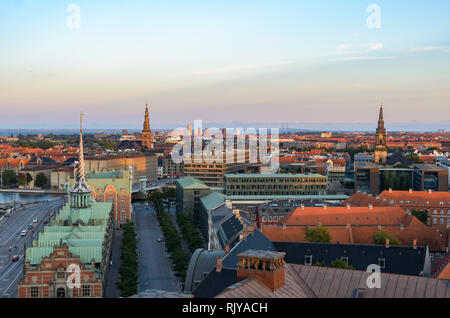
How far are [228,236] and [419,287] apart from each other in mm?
23607

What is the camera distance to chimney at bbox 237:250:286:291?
64.0 feet

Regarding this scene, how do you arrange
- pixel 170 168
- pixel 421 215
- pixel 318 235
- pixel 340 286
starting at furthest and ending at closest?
pixel 170 168, pixel 421 215, pixel 318 235, pixel 340 286

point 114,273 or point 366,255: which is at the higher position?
point 366,255

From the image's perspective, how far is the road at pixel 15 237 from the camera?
144ft

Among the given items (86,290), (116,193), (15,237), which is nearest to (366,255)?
(86,290)

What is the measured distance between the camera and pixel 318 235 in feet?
143

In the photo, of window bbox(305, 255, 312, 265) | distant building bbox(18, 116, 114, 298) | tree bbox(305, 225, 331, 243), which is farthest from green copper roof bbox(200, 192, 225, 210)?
window bbox(305, 255, 312, 265)

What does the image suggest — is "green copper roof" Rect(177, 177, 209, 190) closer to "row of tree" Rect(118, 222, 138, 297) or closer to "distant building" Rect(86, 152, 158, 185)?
"row of tree" Rect(118, 222, 138, 297)

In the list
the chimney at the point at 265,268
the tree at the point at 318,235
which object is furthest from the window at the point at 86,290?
the chimney at the point at 265,268

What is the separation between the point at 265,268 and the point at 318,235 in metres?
24.8

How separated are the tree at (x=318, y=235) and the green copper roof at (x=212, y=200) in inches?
701

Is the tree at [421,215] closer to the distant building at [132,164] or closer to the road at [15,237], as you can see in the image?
the road at [15,237]

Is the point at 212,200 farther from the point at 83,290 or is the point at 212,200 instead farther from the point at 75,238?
the point at 83,290
